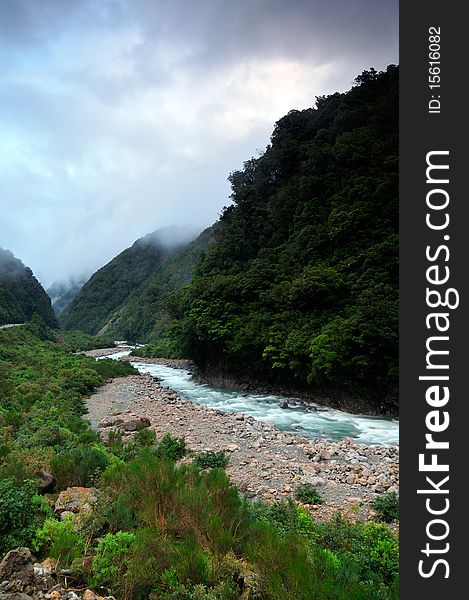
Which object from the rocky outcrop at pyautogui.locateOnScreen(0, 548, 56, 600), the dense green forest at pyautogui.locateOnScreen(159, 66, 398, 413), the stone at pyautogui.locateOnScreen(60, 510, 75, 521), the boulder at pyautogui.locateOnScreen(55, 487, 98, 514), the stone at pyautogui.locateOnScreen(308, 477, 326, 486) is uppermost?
the dense green forest at pyautogui.locateOnScreen(159, 66, 398, 413)

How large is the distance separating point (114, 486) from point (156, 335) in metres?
70.2

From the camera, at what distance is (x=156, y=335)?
2899 inches

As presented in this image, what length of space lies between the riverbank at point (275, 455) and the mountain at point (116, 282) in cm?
9716

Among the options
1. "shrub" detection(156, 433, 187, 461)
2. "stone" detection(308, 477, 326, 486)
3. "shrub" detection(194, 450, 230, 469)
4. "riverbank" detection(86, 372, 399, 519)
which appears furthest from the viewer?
"shrub" detection(156, 433, 187, 461)

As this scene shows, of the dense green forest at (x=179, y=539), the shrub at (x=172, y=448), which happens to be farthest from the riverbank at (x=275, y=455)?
the dense green forest at (x=179, y=539)

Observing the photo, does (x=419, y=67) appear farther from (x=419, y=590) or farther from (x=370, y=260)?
(x=370, y=260)

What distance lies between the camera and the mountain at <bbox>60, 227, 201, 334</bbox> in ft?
385

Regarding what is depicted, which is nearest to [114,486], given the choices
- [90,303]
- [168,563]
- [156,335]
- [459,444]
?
[168,563]

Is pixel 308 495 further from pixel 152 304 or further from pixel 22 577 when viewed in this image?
pixel 152 304

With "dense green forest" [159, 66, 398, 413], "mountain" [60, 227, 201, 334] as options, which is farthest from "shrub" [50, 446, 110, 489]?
"mountain" [60, 227, 201, 334]

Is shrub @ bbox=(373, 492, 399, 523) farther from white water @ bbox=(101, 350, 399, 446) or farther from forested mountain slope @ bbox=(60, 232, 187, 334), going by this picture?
forested mountain slope @ bbox=(60, 232, 187, 334)

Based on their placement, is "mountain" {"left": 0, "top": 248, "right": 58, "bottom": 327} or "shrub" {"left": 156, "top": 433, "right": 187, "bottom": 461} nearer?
"shrub" {"left": 156, "top": 433, "right": 187, "bottom": 461}

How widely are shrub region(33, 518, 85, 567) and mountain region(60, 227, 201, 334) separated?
107m

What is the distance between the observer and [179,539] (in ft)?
12.8
